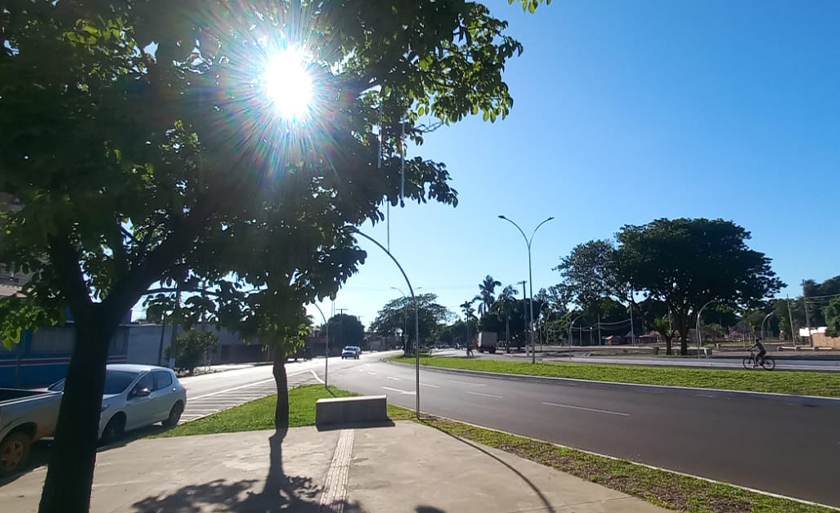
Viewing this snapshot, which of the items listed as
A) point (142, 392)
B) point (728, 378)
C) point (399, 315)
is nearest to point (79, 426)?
point (142, 392)

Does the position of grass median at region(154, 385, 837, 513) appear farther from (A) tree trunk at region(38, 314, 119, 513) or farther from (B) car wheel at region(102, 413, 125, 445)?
(A) tree trunk at region(38, 314, 119, 513)

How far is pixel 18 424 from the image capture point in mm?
8359

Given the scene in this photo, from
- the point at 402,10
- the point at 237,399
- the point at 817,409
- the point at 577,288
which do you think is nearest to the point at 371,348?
the point at 577,288

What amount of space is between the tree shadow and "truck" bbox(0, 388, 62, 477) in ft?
10.6

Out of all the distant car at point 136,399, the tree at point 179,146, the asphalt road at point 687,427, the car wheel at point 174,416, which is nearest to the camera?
the tree at point 179,146

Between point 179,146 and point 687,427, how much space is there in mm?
10557

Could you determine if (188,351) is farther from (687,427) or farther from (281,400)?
(687,427)

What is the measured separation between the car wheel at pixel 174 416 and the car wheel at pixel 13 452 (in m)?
4.68

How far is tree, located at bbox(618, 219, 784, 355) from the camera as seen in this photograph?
39.9 metres

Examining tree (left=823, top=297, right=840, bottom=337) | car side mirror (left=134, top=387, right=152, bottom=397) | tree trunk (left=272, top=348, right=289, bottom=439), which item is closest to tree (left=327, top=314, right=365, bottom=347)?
tree (left=823, top=297, right=840, bottom=337)

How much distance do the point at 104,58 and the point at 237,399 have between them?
1837cm

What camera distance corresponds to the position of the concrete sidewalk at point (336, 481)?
5484 mm

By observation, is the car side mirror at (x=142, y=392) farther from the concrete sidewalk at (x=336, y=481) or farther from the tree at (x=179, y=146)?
the tree at (x=179, y=146)

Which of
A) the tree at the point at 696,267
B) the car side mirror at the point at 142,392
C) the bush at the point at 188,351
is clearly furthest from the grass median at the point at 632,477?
the tree at the point at 696,267
